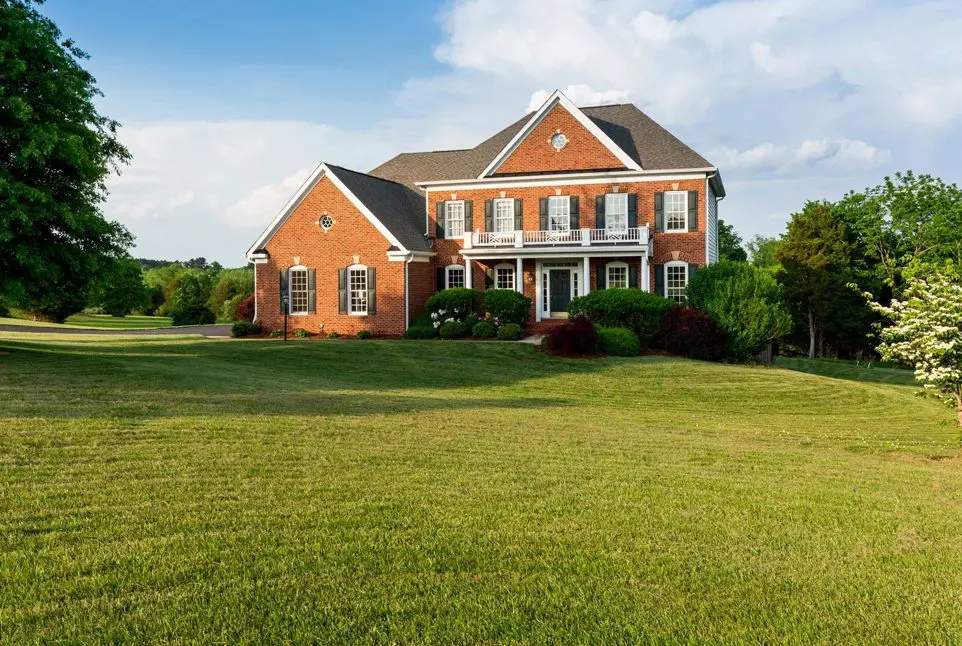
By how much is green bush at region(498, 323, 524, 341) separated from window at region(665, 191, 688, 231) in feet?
24.7

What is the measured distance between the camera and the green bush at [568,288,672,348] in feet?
85.3

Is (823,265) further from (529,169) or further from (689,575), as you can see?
(689,575)

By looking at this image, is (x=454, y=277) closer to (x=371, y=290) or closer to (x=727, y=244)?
(x=371, y=290)

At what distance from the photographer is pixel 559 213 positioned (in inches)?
1232

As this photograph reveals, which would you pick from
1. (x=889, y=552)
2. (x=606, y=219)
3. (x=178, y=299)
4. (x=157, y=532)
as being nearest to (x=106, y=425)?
(x=157, y=532)

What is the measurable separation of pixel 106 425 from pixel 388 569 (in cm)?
593

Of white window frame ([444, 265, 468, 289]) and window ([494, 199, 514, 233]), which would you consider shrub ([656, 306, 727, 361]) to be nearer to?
window ([494, 199, 514, 233])

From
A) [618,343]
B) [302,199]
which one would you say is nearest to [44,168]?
[302,199]

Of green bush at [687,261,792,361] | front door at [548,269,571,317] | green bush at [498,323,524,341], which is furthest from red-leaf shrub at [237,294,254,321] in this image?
green bush at [687,261,792,361]

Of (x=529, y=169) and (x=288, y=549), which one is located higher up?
(x=529, y=169)

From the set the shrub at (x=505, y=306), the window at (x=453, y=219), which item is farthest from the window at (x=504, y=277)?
the shrub at (x=505, y=306)

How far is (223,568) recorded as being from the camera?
531cm

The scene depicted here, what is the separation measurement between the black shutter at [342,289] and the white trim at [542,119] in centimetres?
683

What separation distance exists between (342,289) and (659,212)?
12701mm
